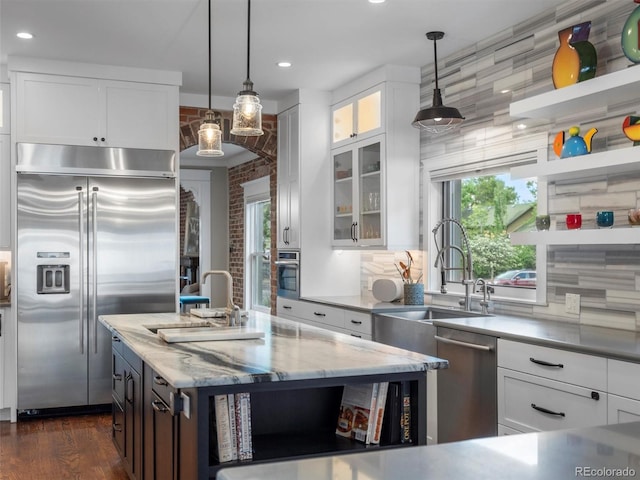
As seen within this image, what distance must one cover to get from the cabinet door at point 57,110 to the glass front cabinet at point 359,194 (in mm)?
2019

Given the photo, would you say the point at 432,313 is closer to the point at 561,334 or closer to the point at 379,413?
the point at 561,334

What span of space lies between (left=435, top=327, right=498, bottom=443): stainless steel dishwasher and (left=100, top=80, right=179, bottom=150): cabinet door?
9.52 feet

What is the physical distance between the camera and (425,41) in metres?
4.47

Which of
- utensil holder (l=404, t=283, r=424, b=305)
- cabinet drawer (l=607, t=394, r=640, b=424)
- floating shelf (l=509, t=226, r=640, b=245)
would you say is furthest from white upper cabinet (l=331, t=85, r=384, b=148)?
cabinet drawer (l=607, t=394, r=640, b=424)

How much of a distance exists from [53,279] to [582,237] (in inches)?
148

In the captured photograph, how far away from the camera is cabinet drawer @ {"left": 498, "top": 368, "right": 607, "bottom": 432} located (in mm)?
2732

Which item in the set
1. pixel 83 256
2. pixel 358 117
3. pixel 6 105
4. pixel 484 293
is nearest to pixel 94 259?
pixel 83 256

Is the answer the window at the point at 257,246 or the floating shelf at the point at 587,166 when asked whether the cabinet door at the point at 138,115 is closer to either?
the floating shelf at the point at 587,166

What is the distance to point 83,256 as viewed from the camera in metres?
5.11

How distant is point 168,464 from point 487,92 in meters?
3.09

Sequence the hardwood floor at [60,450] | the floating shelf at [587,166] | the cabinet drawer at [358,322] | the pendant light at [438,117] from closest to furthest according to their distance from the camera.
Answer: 1. the floating shelf at [587,166]
2. the hardwood floor at [60,450]
3. the pendant light at [438,117]
4. the cabinet drawer at [358,322]

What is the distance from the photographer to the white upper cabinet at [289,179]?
5.88 m

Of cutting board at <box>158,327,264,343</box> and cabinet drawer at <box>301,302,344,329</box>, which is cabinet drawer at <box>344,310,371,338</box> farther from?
cutting board at <box>158,327,264,343</box>

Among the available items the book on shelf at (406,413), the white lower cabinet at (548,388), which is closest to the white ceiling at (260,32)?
the white lower cabinet at (548,388)
